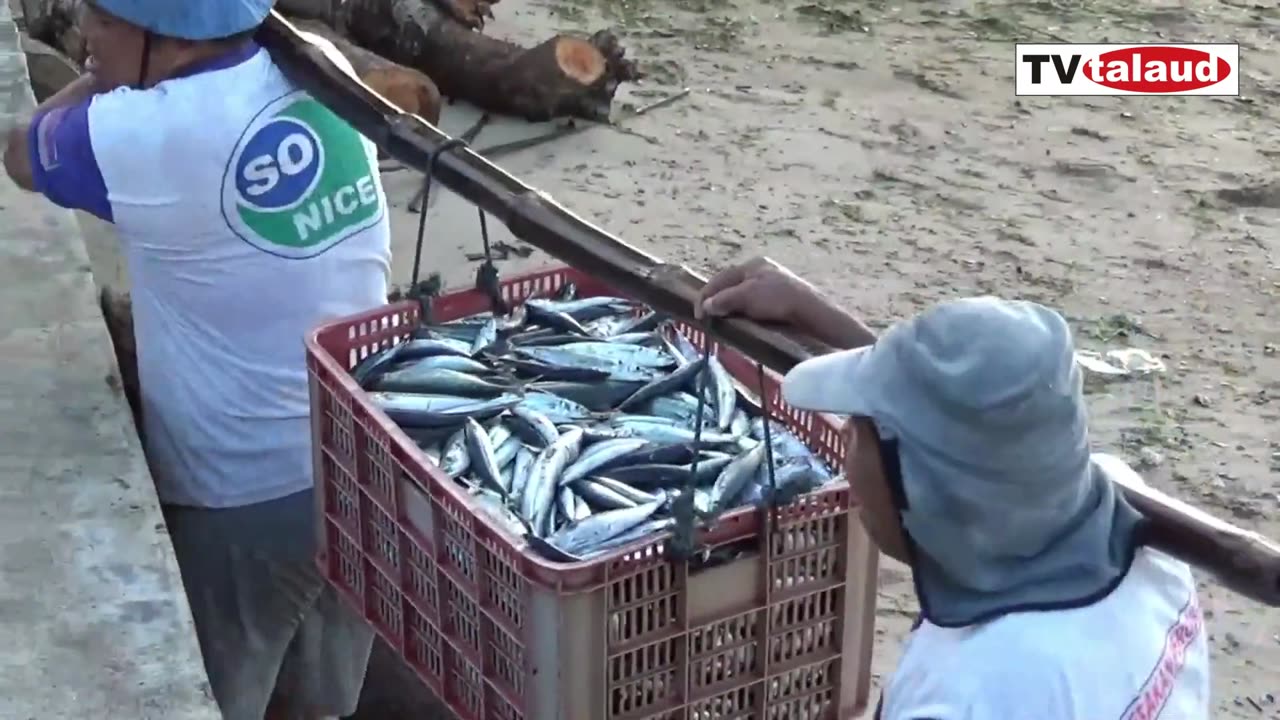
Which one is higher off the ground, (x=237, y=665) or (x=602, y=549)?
(x=602, y=549)

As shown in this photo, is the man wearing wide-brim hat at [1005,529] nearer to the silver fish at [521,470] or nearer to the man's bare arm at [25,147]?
the silver fish at [521,470]

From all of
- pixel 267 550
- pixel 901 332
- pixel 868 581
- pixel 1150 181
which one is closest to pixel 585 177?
pixel 1150 181

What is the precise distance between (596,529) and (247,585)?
4.47 feet

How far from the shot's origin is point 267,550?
3.67 metres

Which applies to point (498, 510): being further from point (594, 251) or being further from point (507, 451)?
point (594, 251)

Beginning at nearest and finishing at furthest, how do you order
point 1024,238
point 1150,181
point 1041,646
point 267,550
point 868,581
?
point 1041,646
point 868,581
point 267,550
point 1024,238
point 1150,181

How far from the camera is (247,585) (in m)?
3.70

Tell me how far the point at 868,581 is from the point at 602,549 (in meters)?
0.47

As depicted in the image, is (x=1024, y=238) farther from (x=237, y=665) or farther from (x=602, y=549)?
(x=602, y=549)

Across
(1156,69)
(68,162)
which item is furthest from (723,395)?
(1156,69)

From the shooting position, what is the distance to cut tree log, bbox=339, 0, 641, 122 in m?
8.91

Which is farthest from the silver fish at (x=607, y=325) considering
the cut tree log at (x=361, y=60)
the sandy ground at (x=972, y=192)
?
the cut tree log at (x=361, y=60)

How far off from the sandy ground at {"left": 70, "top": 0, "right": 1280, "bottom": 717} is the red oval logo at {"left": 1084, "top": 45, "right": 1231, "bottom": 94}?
0.78 ft

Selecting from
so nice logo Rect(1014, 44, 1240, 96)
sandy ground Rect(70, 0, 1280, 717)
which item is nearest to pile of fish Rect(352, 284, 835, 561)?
sandy ground Rect(70, 0, 1280, 717)
